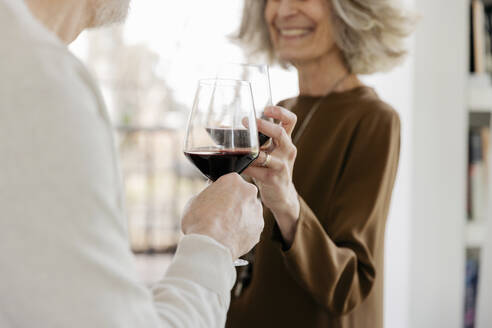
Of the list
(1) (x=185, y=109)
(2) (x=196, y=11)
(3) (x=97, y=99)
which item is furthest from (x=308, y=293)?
(1) (x=185, y=109)

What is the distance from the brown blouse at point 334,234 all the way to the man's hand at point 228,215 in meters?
0.28

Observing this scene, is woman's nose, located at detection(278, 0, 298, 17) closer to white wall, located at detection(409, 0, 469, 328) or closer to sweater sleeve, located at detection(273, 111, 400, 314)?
sweater sleeve, located at detection(273, 111, 400, 314)

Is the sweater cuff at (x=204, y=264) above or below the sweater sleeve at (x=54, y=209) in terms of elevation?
below

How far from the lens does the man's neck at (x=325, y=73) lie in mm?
1276

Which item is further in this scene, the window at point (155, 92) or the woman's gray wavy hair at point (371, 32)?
the window at point (155, 92)

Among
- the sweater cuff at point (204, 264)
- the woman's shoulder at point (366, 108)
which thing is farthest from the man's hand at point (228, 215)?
the woman's shoulder at point (366, 108)

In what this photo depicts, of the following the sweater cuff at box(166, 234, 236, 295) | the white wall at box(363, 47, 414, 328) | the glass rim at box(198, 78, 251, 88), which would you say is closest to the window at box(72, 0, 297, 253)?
the white wall at box(363, 47, 414, 328)

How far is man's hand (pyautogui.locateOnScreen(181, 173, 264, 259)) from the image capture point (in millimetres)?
673

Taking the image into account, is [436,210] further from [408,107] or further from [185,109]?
[185,109]

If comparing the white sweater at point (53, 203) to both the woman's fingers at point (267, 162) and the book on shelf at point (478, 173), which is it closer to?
the woman's fingers at point (267, 162)

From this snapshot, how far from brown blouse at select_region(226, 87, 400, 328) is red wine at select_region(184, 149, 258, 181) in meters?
0.24

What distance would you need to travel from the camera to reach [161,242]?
466cm

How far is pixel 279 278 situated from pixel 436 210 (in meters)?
0.86

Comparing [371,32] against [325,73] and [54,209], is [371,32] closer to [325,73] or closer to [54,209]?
[325,73]
